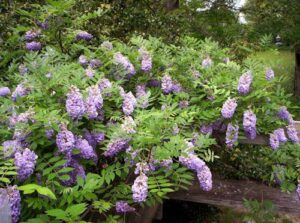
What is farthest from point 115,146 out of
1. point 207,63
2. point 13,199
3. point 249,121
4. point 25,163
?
point 207,63

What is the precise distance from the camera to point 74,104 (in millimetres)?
2291

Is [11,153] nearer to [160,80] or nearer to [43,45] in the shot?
[160,80]

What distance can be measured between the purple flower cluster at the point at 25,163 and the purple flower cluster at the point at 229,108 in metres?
1.34

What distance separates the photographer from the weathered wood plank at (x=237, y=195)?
152 inches

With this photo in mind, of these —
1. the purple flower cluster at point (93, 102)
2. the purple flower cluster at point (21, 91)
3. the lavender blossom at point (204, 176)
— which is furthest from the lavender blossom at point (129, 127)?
the purple flower cluster at point (21, 91)

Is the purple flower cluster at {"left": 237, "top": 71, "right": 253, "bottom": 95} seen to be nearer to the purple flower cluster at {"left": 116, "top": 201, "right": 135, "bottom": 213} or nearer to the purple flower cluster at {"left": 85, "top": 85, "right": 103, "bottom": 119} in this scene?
the purple flower cluster at {"left": 85, "top": 85, "right": 103, "bottom": 119}

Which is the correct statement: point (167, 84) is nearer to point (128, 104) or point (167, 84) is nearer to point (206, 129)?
point (206, 129)

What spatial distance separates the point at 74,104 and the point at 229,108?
110 centimetres

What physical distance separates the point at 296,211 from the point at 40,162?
99.8 inches

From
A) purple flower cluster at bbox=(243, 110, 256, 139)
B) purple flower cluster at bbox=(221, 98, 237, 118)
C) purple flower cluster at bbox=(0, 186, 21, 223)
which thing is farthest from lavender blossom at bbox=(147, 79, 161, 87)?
purple flower cluster at bbox=(0, 186, 21, 223)

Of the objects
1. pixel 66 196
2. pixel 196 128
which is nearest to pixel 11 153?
pixel 66 196

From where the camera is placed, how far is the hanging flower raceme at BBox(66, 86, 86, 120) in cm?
228

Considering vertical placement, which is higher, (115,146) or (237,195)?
(115,146)

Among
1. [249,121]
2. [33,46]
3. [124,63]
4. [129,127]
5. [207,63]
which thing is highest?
[33,46]
